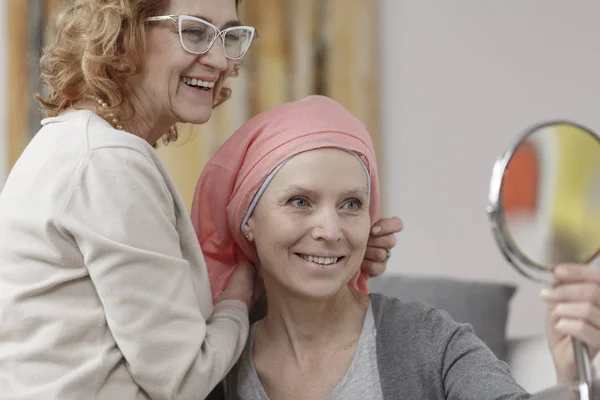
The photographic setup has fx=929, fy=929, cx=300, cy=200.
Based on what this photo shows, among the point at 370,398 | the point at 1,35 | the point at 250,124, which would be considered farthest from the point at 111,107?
the point at 1,35

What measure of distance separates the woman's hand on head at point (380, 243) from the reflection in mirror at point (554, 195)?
2.70ft

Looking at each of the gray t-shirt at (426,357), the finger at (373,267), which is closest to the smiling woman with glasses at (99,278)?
the gray t-shirt at (426,357)

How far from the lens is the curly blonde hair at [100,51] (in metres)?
1.81

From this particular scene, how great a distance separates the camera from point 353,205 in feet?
6.15

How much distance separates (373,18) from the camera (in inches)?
163

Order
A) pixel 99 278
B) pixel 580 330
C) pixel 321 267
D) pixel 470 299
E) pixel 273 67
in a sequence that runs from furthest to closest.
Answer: pixel 273 67, pixel 470 299, pixel 321 267, pixel 99 278, pixel 580 330

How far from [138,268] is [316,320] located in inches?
19.6

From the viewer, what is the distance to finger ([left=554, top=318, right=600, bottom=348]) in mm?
1153

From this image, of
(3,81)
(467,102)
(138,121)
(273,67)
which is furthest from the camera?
(467,102)

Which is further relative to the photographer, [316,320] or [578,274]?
[316,320]

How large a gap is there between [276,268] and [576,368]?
81 centimetres

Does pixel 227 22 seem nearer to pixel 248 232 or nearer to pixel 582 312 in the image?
pixel 248 232

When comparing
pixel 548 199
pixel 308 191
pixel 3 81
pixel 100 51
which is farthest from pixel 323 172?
pixel 3 81

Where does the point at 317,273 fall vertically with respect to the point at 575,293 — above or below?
below
